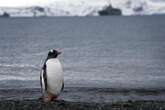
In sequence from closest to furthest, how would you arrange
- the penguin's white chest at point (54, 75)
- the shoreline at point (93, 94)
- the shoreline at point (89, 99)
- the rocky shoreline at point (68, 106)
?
the rocky shoreline at point (68, 106) < the penguin's white chest at point (54, 75) < the shoreline at point (89, 99) < the shoreline at point (93, 94)

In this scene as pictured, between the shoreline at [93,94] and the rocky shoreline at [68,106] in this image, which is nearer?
the rocky shoreline at [68,106]

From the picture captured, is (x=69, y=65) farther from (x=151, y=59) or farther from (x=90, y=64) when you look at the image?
(x=151, y=59)

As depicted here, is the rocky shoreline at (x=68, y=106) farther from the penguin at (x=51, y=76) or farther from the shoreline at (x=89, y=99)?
the penguin at (x=51, y=76)

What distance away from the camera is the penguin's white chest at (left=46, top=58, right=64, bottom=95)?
19.7m

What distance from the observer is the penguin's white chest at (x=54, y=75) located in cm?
1969

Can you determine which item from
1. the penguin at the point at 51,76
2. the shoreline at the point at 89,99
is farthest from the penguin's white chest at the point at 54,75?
the shoreline at the point at 89,99

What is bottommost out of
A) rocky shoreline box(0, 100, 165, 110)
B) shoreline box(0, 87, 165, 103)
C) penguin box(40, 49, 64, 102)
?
shoreline box(0, 87, 165, 103)

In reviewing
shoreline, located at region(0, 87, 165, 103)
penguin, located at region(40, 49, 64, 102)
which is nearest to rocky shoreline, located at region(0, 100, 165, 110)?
penguin, located at region(40, 49, 64, 102)

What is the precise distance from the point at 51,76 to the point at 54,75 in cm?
11

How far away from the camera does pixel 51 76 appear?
786 inches

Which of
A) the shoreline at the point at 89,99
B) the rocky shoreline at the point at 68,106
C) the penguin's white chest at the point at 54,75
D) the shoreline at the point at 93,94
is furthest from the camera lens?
the shoreline at the point at 93,94

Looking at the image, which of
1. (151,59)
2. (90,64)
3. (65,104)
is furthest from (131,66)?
(65,104)

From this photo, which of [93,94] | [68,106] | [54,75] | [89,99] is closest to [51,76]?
[54,75]

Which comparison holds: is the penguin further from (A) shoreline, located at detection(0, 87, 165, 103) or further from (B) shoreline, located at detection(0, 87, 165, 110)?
(A) shoreline, located at detection(0, 87, 165, 103)
